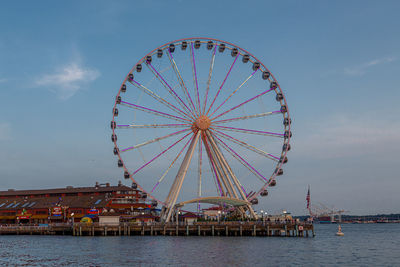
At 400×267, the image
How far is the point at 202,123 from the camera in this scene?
192 feet

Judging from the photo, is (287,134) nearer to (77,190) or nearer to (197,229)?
(197,229)

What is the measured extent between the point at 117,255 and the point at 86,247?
940 centimetres

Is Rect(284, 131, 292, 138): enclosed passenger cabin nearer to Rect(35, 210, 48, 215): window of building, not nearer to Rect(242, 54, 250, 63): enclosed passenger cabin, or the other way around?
Rect(242, 54, 250, 63): enclosed passenger cabin

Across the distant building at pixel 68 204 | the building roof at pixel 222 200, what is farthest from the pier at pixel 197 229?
the distant building at pixel 68 204

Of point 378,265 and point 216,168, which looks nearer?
point 378,265

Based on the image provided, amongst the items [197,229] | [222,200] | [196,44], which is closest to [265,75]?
[196,44]

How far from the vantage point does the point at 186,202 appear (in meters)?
61.8

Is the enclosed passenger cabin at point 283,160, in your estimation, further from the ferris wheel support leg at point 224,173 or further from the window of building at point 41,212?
the window of building at point 41,212

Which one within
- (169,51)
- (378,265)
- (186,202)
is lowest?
(378,265)

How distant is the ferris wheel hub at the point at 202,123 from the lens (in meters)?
58.6

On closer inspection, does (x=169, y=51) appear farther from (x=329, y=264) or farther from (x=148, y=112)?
(x=329, y=264)

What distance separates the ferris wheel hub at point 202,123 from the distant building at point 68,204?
34086 millimetres

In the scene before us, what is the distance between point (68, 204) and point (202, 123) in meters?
51.1

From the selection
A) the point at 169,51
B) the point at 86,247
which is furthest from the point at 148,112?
the point at 86,247
